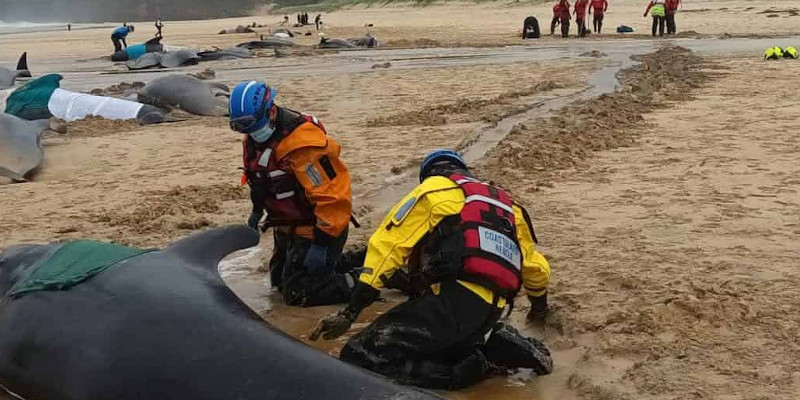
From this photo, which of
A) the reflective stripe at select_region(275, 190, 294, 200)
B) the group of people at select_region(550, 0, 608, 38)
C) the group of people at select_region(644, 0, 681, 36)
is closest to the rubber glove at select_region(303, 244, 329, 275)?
the reflective stripe at select_region(275, 190, 294, 200)

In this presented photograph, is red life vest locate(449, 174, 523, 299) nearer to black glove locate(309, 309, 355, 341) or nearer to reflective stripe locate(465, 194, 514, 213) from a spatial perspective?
reflective stripe locate(465, 194, 514, 213)

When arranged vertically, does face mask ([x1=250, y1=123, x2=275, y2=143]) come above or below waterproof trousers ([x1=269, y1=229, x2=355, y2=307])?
above

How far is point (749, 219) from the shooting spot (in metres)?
7.34

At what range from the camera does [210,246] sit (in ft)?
16.2

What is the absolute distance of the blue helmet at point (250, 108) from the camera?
19.0 feet

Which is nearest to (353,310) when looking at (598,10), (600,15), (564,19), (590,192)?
(590,192)

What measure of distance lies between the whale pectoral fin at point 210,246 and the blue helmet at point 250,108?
36.5 inches

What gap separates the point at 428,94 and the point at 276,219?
10659 millimetres

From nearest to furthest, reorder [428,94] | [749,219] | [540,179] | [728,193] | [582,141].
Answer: [749,219] < [728,193] < [540,179] < [582,141] < [428,94]

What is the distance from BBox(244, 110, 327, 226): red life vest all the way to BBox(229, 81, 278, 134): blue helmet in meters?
0.18

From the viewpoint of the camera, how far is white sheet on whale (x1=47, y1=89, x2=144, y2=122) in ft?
48.6

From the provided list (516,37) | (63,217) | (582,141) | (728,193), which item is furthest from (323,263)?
(516,37)

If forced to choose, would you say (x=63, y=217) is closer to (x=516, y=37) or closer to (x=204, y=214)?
(x=204, y=214)

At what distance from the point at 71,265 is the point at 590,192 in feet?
17.6
